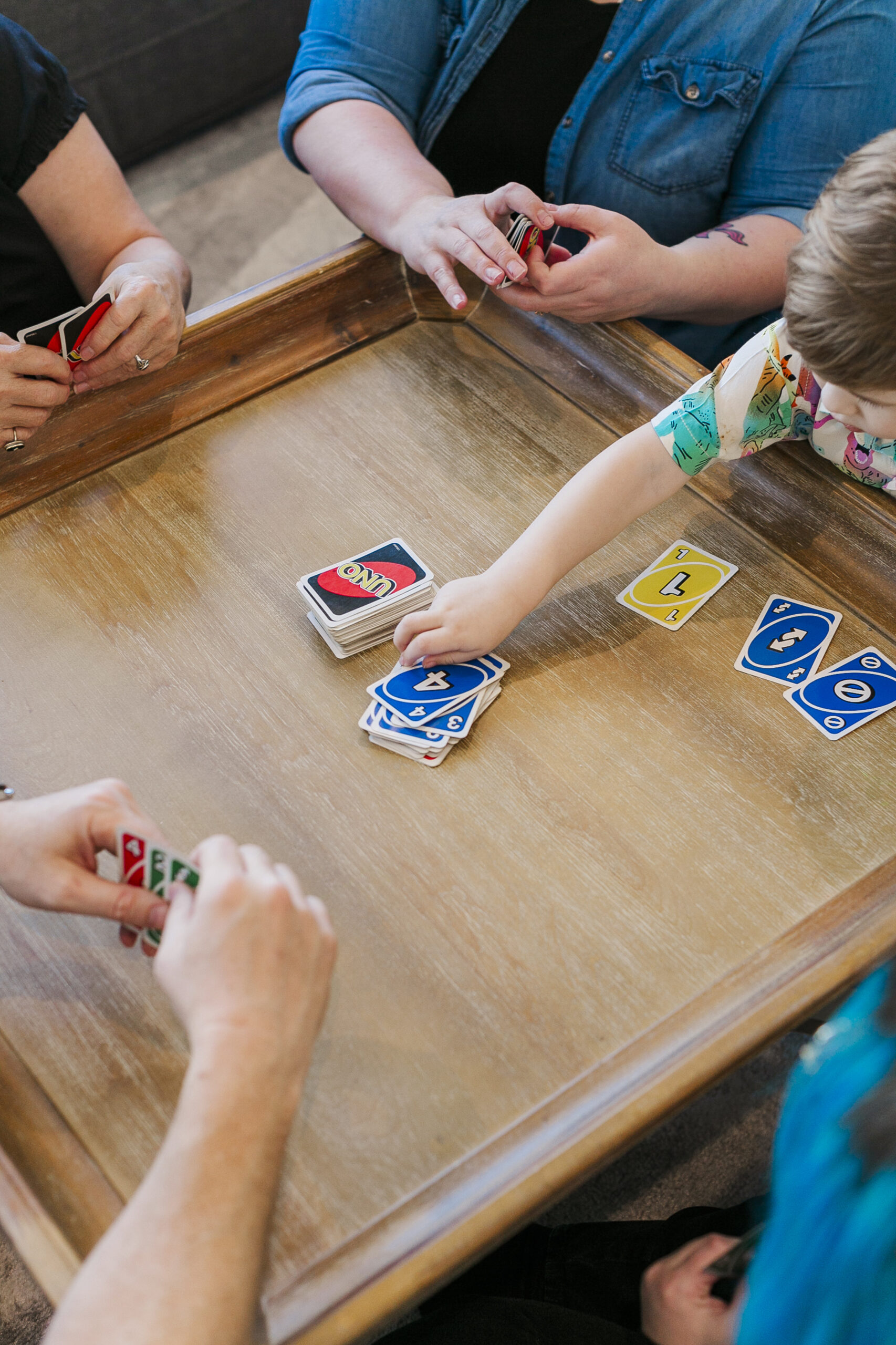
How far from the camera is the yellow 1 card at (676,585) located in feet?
3.81

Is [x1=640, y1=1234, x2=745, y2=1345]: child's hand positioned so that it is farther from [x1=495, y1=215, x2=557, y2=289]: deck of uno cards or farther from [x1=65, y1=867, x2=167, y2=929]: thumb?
[x1=495, y1=215, x2=557, y2=289]: deck of uno cards

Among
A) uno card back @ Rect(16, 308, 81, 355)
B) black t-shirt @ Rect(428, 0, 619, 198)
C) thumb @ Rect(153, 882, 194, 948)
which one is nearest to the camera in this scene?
thumb @ Rect(153, 882, 194, 948)

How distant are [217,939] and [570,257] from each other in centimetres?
96

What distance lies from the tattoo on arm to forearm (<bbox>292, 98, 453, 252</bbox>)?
38 centimetres

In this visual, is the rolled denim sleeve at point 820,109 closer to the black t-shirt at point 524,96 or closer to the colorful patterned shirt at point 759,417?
the black t-shirt at point 524,96

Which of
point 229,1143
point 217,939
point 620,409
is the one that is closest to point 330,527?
point 620,409

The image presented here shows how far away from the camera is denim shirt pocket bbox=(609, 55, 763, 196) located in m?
1.48

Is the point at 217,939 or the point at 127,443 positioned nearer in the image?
the point at 217,939

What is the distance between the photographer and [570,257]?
133cm

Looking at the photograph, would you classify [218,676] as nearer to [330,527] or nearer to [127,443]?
[330,527]

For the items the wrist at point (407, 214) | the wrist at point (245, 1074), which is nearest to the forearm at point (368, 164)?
the wrist at point (407, 214)

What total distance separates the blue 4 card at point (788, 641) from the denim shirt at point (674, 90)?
0.63 meters

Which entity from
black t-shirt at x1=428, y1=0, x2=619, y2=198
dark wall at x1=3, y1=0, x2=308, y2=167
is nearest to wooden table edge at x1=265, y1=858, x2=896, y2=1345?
black t-shirt at x1=428, y1=0, x2=619, y2=198

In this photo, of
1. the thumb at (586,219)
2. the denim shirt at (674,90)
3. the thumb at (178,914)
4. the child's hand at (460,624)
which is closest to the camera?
the thumb at (178,914)
